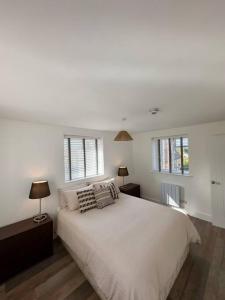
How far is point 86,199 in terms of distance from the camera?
103 inches

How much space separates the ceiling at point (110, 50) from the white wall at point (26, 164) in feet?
2.86

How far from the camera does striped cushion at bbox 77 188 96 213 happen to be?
2514 mm

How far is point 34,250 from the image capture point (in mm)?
2117

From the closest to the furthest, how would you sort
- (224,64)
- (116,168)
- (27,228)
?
(224,64) < (27,228) < (116,168)

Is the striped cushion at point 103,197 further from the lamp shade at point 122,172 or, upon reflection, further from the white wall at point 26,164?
the lamp shade at point 122,172

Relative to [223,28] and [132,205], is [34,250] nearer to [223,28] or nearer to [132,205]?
[132,205]

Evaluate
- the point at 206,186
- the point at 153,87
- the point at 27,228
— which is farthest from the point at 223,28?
the point at 206,186

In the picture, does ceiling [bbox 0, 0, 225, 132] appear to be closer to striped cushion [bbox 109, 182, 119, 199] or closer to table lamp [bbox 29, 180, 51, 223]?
table lamp [bbox 29, 180, 51, 223]

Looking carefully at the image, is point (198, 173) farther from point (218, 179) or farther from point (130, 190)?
point (130, 190)

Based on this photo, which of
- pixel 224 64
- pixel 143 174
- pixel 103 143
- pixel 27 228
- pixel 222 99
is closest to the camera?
pixel 224 64

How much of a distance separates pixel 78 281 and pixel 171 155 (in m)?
3.28

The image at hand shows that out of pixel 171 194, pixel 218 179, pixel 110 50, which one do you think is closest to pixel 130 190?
pixel 171 194

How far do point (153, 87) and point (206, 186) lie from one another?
2.87m

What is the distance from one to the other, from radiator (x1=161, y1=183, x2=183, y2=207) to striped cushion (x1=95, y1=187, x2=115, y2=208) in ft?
5.57
